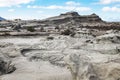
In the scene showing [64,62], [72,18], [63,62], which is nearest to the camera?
[64,62]

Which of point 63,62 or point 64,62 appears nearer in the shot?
point 64,62

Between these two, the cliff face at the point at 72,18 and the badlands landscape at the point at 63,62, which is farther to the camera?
the cliff face at the point at 72,18

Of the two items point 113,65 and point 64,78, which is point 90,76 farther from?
point 64,78

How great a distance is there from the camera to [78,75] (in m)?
11.3

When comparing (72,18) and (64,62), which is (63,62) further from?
(72,18)

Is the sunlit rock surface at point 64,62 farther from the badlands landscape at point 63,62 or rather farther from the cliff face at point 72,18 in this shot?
the cliff face at point 72,18

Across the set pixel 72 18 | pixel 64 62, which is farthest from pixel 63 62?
pixel 72 18

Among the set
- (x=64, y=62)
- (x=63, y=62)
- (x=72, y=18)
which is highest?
(x=64, y=62)

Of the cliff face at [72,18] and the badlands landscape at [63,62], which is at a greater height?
the badlands landscape at [63,62]

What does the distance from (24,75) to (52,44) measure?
10.6 m

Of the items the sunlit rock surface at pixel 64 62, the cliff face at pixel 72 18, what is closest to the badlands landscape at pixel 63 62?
the sunlit rock surface at pixel 64 62

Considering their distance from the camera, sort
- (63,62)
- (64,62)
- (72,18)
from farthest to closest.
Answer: (72,18), (63,62), (64,62)

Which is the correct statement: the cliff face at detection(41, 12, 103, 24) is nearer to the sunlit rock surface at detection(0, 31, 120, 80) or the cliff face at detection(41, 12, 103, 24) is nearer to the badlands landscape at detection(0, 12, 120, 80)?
the sunlit rock surface at detection(0, 31, 120, 80)

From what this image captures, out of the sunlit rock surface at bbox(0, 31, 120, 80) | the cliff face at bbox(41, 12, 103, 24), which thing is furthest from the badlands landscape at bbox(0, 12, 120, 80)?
the cliff face at bbox(41, 12, 103, 24)
